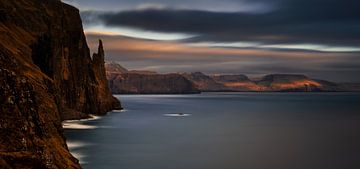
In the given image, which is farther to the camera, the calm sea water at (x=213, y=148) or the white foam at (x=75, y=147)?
the white foam at (x=75, y=147)

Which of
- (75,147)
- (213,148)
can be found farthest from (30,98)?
(213,148)

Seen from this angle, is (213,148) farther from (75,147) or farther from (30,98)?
(30,98)

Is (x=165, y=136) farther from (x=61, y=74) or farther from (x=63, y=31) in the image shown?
(x=63, y=31)

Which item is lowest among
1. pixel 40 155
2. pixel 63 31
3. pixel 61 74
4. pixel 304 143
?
pixel 304 143

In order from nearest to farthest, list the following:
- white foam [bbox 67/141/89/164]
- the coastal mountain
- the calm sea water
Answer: the coastal mountain
the calm sea water
white foam [bbox 67/141/89/164]

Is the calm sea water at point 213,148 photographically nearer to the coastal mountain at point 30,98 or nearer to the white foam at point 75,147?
the white foam at point 75,147

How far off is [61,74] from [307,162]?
6149 cm

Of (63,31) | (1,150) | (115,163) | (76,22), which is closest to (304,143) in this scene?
(115,163)

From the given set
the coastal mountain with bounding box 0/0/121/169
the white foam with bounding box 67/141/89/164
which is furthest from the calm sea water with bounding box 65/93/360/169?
the coastal mountain with bounding box 0/0/121/169

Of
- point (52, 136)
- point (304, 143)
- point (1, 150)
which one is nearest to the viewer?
point (1, 150)

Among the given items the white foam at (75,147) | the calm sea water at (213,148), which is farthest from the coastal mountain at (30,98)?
the calm sea water at (213,148)

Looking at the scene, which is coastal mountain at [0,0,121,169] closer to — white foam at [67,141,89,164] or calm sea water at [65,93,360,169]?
white foam at [67,141,89,164]

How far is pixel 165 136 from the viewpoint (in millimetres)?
69875

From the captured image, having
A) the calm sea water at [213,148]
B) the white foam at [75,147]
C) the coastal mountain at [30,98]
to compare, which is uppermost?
the coastal mountain at [30,98]
